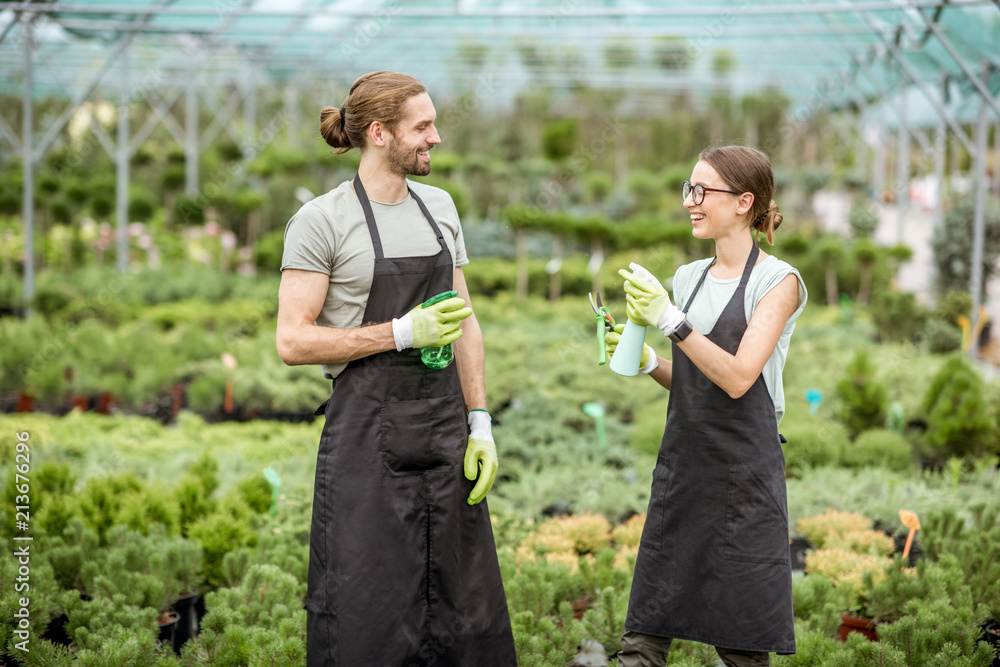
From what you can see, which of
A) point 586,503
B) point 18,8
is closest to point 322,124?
point 586,503

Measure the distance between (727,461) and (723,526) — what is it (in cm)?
15

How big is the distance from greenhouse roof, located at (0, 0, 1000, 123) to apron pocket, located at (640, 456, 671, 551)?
539cm

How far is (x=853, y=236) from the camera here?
10.6 m

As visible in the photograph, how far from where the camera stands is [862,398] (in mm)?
4840

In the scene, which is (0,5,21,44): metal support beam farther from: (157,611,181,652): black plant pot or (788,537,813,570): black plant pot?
(788,537,813,570): black plant pot

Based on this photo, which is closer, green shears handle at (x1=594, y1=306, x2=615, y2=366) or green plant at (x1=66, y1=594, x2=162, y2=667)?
green shears handle at (x1=594, y1=306, x2=615, y2=366)

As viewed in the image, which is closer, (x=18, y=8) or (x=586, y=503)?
(x=586, y=503)

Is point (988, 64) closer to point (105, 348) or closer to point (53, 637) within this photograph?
point (105, 348)

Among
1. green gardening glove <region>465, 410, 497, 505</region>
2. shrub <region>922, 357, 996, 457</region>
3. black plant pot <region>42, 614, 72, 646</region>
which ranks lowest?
black plant pot <region>42, 614, 72, 646</region>

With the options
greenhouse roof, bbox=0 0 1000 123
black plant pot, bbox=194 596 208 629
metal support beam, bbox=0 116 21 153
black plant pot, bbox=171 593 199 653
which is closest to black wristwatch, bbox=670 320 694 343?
black plant pot, bbox=171 593 199 653

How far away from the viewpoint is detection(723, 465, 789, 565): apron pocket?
1957 millimetres

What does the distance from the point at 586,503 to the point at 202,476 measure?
5.55ft

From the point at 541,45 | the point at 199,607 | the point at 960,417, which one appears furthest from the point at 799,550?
the point at 541,45

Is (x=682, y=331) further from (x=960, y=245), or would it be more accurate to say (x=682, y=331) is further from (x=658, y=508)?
(x=960, y=245)
